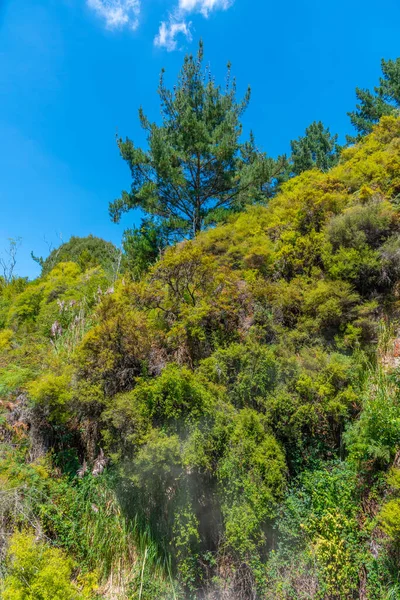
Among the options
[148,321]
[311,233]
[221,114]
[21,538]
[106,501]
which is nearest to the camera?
[21,538]

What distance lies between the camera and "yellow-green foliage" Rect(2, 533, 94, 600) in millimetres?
2934

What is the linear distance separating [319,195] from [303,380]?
412 centimetres

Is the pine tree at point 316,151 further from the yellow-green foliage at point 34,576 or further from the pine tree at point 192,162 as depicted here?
the yellow-green foliage at point 34,576

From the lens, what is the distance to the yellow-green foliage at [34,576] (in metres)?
2.93

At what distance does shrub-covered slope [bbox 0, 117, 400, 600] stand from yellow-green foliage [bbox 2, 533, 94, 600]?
0.06 metres

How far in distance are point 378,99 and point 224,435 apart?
742 inches

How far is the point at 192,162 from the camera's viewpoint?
9.59 meters

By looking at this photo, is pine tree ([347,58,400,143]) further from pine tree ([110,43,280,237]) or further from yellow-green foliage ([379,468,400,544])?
yellow-green foliage ([379,468,400,544])

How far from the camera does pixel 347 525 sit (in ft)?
11.1

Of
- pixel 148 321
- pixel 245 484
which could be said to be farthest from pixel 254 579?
pixel 148 321

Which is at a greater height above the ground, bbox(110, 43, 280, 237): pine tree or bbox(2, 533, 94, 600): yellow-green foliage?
bbox(110, 43, 280, 237): pine tree

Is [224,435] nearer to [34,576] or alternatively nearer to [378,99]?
[34,576]

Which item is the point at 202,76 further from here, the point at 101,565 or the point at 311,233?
the point at 101,565

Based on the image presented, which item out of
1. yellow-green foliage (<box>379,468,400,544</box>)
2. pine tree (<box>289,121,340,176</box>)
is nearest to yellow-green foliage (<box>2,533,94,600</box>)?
yellow-green foliage (<box>379,468,400,544</box>)
